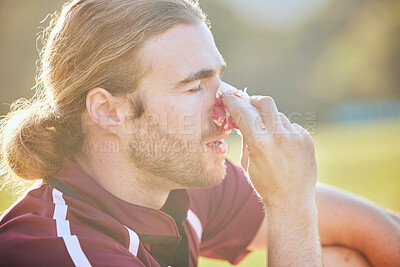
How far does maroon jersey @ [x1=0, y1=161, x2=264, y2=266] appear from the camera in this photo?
2.13 metres

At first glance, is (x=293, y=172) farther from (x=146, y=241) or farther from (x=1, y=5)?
(x=1, y=5)

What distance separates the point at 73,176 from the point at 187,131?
84 centimetres

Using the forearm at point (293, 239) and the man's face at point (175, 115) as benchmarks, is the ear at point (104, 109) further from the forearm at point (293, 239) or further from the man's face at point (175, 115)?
the forearm at point (293, 239)

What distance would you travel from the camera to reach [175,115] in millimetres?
3023

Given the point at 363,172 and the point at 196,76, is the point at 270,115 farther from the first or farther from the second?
the point at 363,172

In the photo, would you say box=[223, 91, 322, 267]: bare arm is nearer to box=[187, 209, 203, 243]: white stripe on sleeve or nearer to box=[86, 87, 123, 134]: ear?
box=[187, 209, 203, 243]: white stripe on sleeve

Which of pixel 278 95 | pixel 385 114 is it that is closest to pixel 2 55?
pixel 278 95

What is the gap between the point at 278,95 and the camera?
156 feet

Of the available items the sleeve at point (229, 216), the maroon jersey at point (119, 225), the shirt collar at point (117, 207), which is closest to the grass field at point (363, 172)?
the sleeve at point (229, 216)

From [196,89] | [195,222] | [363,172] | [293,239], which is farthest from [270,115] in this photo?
[363,172]

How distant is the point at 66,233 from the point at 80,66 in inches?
51.1

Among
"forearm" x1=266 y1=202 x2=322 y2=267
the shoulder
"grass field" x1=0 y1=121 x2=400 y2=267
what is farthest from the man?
"grass field" x1=0 y1=121 x2=400 y2=267

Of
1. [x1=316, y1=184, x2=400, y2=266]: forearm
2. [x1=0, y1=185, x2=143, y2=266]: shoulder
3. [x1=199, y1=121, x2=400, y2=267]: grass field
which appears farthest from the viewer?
[x1=199, y1=121, x2=400, y2=267]: grass field

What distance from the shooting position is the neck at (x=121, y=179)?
2.98 metres
